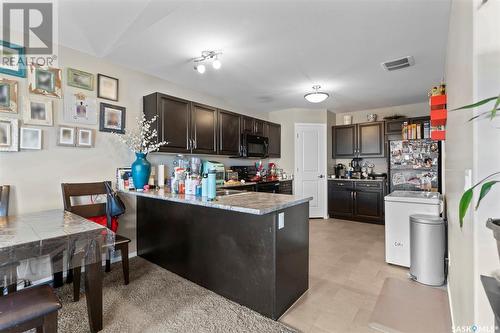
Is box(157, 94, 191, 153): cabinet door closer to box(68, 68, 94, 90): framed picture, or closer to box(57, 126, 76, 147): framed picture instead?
box(68, 68, 94, 90): framed picture

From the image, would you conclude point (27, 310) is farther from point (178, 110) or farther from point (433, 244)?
point (433, 244)

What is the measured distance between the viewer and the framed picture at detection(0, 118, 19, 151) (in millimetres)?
2174

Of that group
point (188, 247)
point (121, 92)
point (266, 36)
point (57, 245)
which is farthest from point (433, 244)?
point (121, 92)

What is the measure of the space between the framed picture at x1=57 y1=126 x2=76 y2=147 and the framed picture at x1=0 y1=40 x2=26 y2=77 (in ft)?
1.95

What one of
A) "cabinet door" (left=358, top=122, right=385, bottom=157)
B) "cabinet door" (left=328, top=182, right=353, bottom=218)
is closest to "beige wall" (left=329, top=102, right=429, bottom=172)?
"cabinet door" (left=358, top=122, right=385, bottom=157)

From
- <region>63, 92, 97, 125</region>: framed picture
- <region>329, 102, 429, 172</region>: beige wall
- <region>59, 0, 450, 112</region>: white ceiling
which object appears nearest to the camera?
<region>59, 0, 450, 112</region>: white ceiling

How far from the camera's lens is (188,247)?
2.38 m

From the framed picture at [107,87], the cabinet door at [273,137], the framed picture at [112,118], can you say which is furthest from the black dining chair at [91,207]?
the cabinet door at [273,137]

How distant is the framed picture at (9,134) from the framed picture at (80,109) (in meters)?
0.43

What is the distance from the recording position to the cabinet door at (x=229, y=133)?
402cm

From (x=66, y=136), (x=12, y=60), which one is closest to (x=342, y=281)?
(x=66, y=136)

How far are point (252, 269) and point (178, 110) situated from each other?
7.90 feet

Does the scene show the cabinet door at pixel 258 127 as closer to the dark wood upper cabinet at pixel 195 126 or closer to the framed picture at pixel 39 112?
the dark wood upper cabinet at pixel 195 126

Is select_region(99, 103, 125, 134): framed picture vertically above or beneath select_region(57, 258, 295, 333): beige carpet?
above
